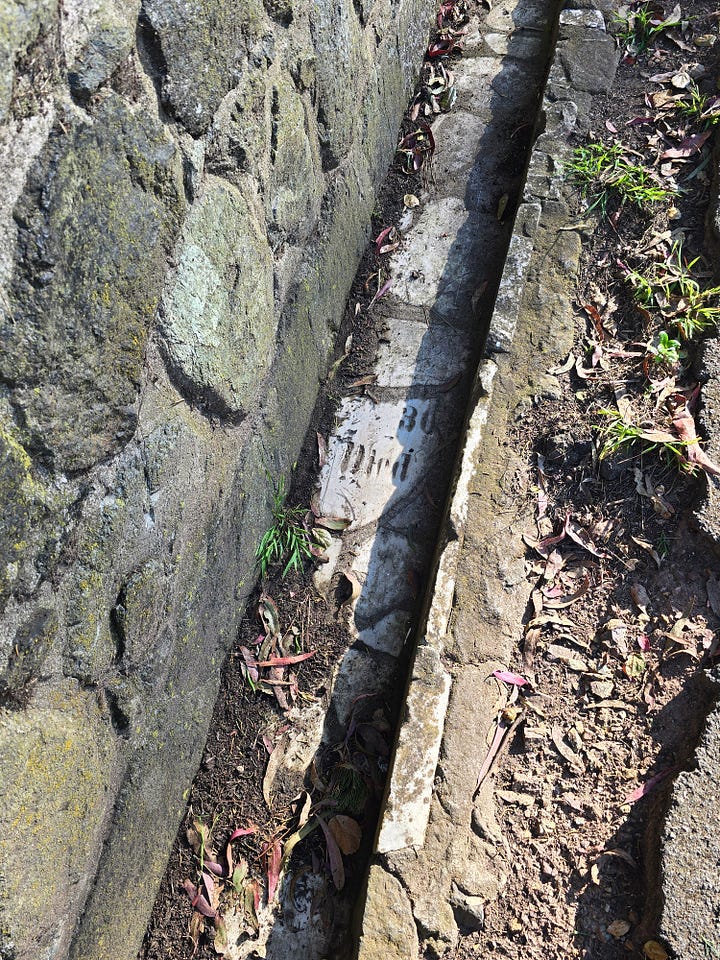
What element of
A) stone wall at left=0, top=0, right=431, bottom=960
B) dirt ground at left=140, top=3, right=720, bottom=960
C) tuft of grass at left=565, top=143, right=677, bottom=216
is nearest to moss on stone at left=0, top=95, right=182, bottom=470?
stone wall at left=0, top=0, right=431, bottom=960

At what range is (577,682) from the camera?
6.72 feet

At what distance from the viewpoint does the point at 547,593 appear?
7.12ft

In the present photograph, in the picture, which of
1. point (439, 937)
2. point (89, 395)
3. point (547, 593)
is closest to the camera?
point (89, 395)

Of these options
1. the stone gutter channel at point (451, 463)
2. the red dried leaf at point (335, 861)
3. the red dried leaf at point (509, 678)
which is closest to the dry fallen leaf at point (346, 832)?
the red dried leaf at point (335, 861)

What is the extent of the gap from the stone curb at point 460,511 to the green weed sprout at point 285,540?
44 cm

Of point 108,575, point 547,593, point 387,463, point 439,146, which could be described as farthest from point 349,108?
point 108,575

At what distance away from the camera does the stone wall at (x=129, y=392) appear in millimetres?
1112

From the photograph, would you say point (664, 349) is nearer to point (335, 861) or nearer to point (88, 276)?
point (335, 861)

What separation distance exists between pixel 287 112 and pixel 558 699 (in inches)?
64.6

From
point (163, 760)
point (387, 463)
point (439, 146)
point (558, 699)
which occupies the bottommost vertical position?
point (163, 760)

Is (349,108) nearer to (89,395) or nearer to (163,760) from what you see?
(89,395)

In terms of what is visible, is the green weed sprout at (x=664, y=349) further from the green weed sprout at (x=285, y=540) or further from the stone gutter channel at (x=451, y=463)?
the green weed sprout at (x=285, y=540)

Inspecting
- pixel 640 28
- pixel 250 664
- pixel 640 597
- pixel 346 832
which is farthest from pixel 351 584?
pixel 640 28

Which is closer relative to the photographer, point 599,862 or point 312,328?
point 599,862
